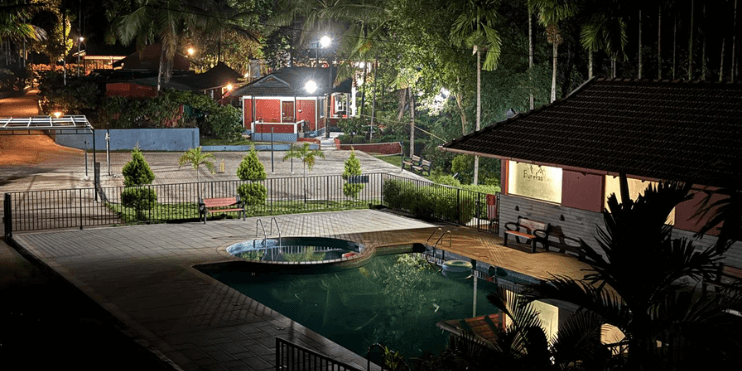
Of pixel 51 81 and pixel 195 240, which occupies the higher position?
pixel 51 81

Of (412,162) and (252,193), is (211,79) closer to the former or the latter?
(412,162)

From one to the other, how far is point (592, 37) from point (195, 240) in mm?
13309

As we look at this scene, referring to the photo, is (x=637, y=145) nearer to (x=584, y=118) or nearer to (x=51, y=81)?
(x=584, y=118)

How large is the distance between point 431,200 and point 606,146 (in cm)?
726

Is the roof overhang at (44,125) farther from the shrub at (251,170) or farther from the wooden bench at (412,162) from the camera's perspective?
the wooden bench at (412,162)

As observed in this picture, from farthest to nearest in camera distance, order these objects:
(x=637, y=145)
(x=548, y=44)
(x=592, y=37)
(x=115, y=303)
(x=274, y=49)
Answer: (x=274, y=49) < (x=548, y=44) < (x=592, y=37) < (x=637, y=145) < (x=115, y=303)

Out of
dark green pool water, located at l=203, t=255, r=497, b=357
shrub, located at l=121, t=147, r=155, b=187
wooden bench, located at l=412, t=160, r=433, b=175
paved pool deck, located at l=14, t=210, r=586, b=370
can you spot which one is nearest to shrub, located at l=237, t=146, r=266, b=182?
paved pool deck, located at l=14, t=210, r=586, b=370

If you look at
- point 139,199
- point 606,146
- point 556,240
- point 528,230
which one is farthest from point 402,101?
point 606,146

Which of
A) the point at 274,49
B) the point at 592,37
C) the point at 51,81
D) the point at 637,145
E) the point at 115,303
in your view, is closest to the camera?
the point at 115,303

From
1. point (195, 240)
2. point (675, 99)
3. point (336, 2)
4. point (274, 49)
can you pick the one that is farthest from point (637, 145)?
point (274, 49)

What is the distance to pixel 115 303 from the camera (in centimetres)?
1583

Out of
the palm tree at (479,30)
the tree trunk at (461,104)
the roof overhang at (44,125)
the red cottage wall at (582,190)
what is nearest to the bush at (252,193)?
the roof overhang at (44,125)

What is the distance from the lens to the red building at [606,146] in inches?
694

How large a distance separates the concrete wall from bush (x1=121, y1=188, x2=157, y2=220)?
18.5 m
